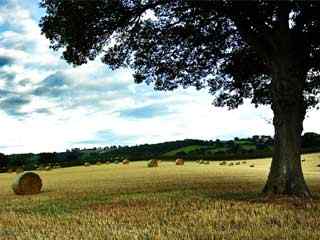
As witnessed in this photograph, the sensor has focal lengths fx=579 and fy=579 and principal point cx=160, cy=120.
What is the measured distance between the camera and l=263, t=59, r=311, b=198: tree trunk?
909 inches

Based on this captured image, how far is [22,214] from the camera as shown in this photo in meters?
18.0

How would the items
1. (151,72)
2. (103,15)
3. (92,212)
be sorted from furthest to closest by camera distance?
(151,72) → (103,15) → (92,212)

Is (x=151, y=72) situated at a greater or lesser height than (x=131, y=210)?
greater

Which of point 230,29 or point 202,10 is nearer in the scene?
point 202,10

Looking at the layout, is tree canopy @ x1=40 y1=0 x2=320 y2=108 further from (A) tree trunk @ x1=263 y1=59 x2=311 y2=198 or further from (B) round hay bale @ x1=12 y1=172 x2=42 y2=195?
(B) round hay bale @ x1=12 y1=172 x2=42 y2=195

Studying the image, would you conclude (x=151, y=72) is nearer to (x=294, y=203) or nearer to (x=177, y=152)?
(x=294, y=203)

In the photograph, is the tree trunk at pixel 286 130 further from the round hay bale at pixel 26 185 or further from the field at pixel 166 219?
the round hay bale at pixel 26 185

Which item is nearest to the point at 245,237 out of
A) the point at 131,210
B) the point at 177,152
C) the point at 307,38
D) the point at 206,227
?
the point at 206,227

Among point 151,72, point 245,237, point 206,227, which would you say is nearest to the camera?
point 245,237

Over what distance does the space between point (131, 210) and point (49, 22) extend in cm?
1051

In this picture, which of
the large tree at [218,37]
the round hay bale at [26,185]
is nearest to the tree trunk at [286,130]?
the large tree at [218,37]

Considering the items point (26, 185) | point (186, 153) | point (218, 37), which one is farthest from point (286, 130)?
point (186, 153)

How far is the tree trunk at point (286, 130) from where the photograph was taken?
23.1 meters

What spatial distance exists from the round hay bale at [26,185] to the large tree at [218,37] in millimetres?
9398
